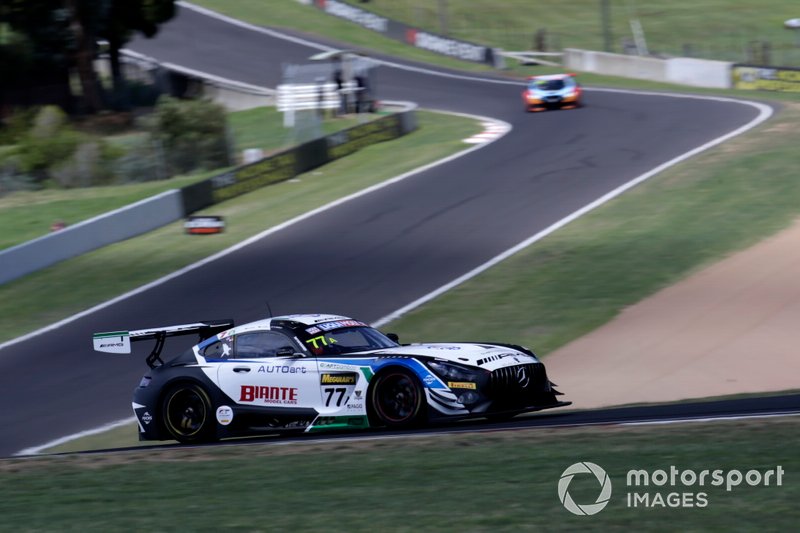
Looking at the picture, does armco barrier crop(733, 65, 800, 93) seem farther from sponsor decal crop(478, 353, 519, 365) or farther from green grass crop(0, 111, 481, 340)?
sponsor decal crop(478, 353, 519, 365)

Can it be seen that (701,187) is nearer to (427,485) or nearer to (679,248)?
(679,248)

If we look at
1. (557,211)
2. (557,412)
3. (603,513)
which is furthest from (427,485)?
(557,211)

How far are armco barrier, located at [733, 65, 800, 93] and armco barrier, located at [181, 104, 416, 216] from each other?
14649 mm

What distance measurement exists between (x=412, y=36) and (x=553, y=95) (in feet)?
80.9

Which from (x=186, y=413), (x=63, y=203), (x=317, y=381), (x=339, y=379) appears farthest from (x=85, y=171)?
(x=339, y=379)

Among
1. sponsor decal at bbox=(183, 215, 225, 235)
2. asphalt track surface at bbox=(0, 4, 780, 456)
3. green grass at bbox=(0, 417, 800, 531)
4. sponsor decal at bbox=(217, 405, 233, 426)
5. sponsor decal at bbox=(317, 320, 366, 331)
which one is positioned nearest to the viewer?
green grass at bbox=(0, 417, 800, 531)

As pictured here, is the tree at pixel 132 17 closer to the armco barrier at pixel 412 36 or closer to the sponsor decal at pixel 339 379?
the armco barrier at pixel 412 36

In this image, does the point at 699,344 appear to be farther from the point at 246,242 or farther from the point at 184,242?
the point at 184,242

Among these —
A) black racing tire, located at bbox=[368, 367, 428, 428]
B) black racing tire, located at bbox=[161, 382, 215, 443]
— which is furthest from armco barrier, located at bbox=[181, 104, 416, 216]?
black racing tire, located at bbox=[368, 367, 428, 428]

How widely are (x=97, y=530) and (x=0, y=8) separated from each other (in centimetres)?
4415

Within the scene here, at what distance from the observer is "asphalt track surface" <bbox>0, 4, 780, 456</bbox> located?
17.0m

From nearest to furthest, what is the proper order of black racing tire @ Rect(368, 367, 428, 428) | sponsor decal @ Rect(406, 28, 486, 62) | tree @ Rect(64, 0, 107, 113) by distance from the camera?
black racing tire @ Rect(368, 367, 428, 428)
tree @ Rect(64, 0, 107, 113)
sponsor decal @ Rect(406, 28, 486, 62)

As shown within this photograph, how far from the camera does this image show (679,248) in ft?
71.4

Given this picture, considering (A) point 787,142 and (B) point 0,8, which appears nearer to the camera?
(A) point 787,142
